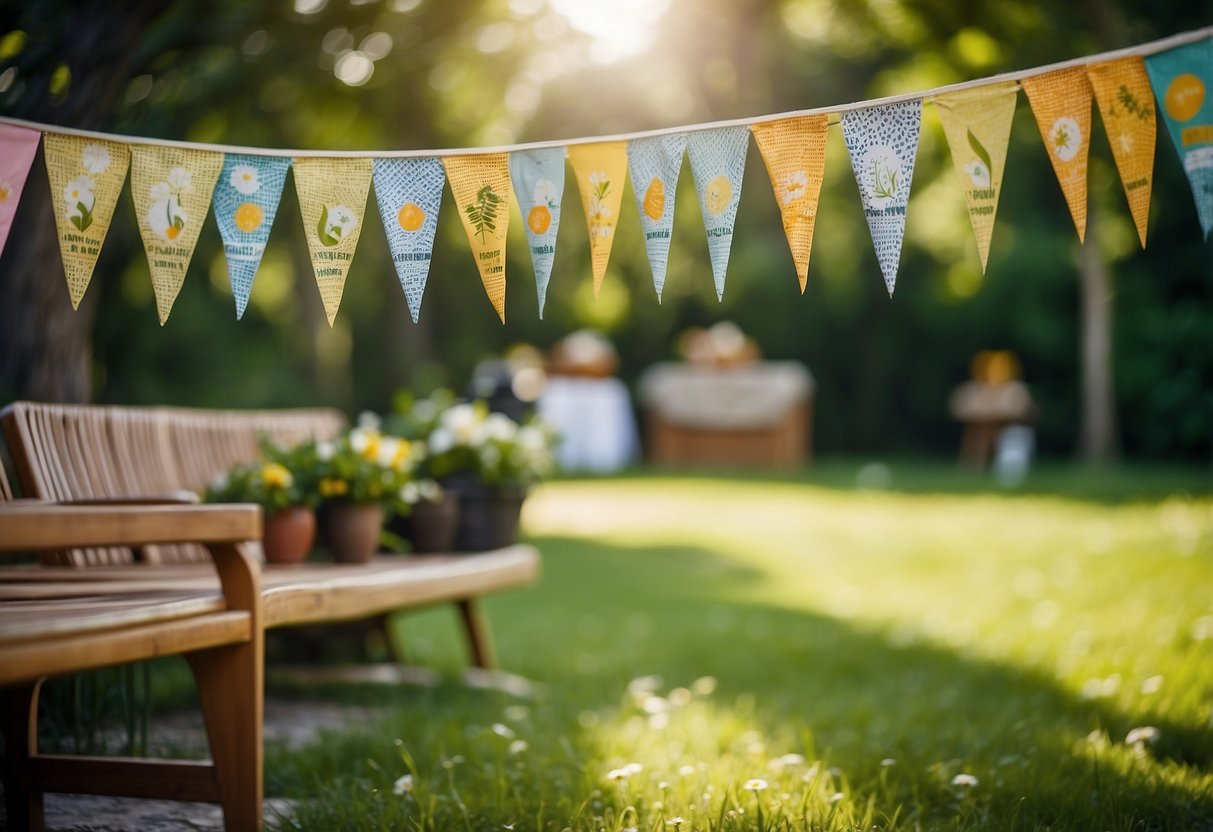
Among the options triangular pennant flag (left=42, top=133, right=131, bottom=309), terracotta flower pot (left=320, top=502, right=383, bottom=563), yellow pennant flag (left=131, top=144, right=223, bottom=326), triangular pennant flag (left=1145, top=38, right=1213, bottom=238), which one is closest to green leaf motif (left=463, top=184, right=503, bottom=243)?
yellow pennant flag (left=131, top=144, right=223, bottom=326)

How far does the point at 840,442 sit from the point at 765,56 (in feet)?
27.0

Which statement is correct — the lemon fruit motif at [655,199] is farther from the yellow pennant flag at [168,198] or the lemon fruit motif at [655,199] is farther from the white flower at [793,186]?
the yellow pennant flag at [168,198]

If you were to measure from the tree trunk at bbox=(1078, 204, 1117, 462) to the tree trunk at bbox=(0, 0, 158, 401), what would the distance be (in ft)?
35.9

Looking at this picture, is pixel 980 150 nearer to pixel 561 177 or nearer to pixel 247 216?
pixel 561 177

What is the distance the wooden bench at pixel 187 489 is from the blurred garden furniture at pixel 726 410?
34.0 ft

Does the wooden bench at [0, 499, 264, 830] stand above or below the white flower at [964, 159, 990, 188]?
below

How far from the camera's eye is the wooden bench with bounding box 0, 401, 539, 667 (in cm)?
281

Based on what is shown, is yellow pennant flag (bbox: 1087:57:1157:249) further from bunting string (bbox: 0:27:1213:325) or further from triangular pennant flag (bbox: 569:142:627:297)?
triangular pennant flag (bbox: 569:142:627:297)

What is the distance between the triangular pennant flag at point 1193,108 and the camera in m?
2.19

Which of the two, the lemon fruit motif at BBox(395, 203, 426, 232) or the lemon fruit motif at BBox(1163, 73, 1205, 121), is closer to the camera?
the lemon fruit motif at BBox(1163, 73, 1205, 121)

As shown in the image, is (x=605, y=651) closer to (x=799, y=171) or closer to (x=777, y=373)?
(x=799, y=171)

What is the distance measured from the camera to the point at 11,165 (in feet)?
8.29

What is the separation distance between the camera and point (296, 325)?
19125 mm

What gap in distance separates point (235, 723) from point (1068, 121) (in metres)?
2.29
